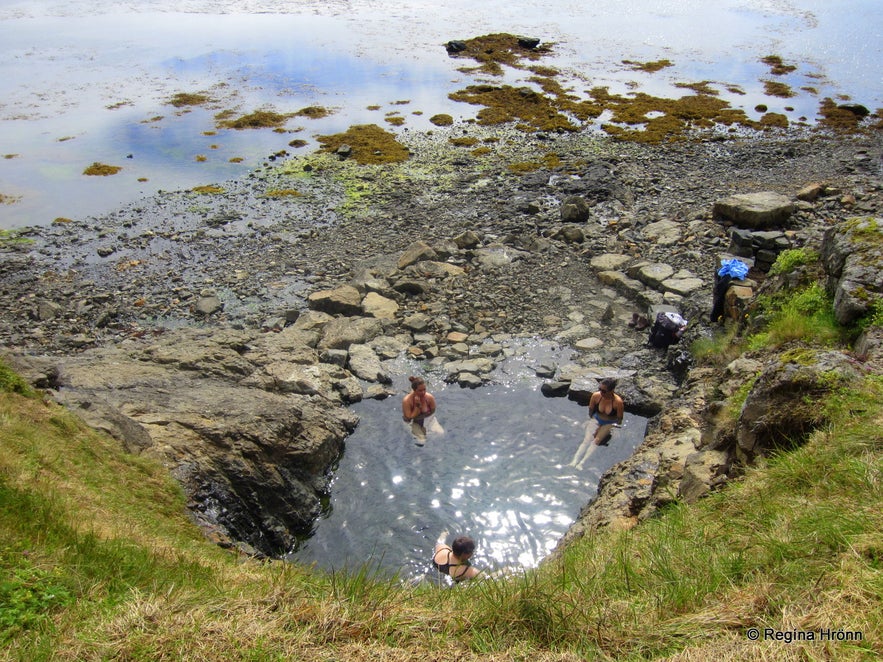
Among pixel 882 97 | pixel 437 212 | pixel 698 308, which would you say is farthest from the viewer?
pixel 882 97

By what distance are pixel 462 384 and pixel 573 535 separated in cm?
484

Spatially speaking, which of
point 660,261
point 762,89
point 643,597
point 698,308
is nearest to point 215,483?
point 643,597

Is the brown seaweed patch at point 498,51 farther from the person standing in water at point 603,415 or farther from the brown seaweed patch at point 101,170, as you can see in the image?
the person standing in water at point 603,415

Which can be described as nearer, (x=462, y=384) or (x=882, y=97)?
(x=462, y=384)

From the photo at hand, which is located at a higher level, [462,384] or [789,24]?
[789,24]

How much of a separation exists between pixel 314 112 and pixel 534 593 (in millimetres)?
31688

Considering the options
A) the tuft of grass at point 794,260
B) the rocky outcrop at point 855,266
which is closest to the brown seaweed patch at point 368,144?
the tuft of grass at point 794,260

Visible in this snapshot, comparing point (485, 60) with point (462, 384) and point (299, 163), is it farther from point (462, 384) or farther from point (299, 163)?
point (462, 384)

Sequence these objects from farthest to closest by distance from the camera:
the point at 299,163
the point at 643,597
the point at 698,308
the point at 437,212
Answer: the point at 299,163 → the point at 437,212 → the point at 698,308 → the point at 643,597

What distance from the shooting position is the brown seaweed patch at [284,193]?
73.3 feet

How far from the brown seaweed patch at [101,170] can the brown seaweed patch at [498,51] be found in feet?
79.6

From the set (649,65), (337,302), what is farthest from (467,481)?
(649,65)

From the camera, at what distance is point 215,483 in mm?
8039

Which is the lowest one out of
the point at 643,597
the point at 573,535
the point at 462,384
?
the point at 462,384
